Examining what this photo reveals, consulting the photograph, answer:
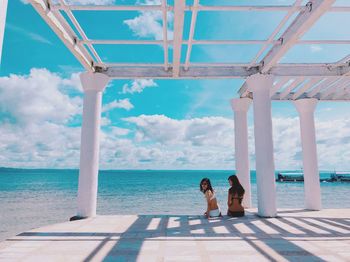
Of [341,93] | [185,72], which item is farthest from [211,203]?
[341,93]

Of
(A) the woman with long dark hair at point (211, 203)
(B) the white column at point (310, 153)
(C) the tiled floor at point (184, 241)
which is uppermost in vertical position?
(B) the white column at point (310, 153)

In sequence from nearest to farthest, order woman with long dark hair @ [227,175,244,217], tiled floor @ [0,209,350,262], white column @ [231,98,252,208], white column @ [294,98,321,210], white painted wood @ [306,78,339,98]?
tiled floor @ [0,209,350,262]
woman with long dark hair @ [227,175,244,217]
white painted wood @ [306,78,339,98]
white column @ [294,98,321,210]
white column @ [231,98,252,208]

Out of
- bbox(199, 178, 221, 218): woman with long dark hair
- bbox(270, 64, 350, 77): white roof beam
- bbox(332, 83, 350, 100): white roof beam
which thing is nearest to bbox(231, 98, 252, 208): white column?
bbox(270, 64, 350, 77): white roof beam

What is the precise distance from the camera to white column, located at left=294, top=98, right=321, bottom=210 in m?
11.2

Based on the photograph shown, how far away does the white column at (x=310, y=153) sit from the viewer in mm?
11227

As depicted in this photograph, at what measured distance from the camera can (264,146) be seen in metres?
9.02

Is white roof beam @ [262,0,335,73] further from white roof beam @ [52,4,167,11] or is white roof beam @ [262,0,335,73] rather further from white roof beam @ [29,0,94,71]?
white roof beam @ [29,0,94,71]

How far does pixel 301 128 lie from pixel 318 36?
5.15 m

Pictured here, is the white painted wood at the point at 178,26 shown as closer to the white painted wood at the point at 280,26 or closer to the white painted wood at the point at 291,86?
the white painted wood at the point at 280,26

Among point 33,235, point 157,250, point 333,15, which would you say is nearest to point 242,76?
point 333,15

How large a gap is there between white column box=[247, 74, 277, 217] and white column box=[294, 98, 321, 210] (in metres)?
3.22

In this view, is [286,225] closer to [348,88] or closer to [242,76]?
[242,76]

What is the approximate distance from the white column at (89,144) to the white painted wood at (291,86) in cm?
696

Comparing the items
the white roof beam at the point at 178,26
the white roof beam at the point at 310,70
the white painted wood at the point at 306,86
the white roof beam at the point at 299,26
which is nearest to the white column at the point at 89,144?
the white roof beam at the point at 178,26
